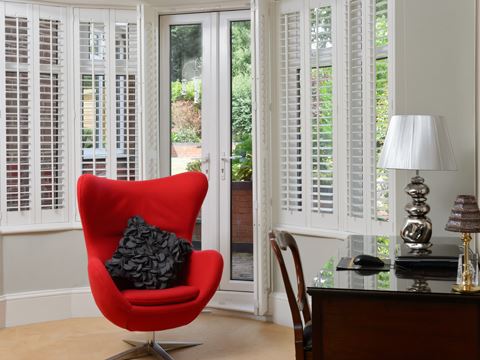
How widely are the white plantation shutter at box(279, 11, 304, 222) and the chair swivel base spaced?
1179 mm

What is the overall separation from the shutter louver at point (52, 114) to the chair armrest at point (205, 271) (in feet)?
4.46

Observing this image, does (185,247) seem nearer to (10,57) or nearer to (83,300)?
(83,300)

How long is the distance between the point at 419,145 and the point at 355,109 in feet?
4.25

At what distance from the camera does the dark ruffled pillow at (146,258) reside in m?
3.98

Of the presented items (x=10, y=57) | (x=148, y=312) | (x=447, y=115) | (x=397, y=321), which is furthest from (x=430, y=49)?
(x=10, y=57)

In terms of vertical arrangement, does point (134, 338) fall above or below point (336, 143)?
below

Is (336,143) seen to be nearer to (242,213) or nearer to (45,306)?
(242,213)

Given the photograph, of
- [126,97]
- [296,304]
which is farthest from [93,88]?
[296,304]

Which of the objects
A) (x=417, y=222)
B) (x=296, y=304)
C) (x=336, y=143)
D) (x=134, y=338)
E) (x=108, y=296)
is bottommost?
(x=134, y=338)

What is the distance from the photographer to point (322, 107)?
4516mm

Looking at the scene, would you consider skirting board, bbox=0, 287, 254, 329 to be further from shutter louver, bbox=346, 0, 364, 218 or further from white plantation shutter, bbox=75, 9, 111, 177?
shutter louver, bbox=346, 0, 364, 218

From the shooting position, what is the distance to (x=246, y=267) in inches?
200

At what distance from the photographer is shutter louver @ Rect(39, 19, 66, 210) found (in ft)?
16.2

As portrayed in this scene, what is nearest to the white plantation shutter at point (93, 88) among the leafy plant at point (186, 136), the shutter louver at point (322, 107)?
the leafy plant at point (186, 136)
